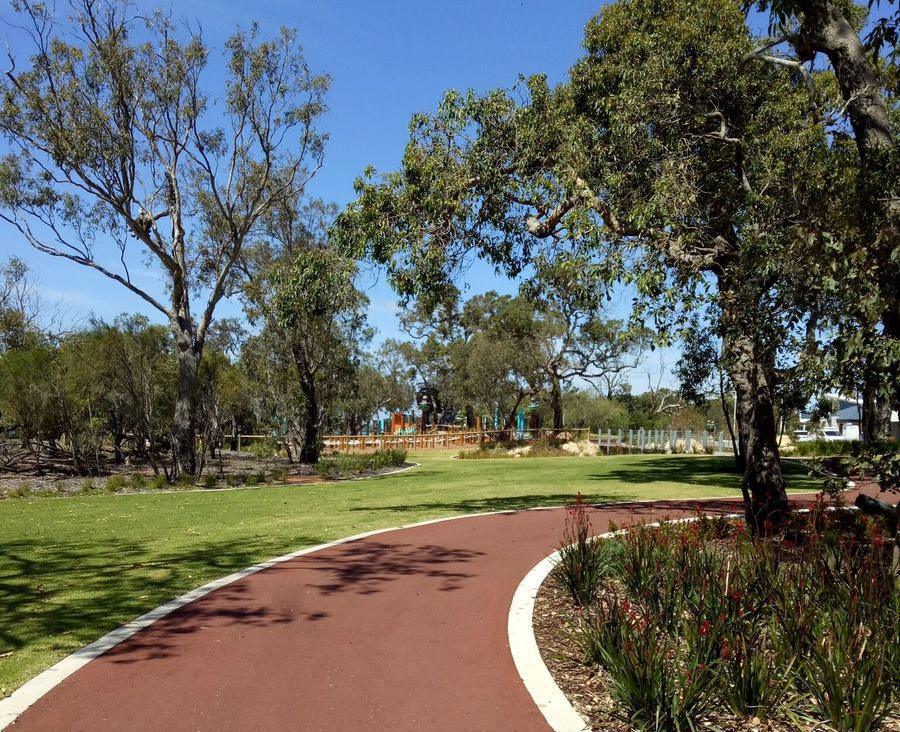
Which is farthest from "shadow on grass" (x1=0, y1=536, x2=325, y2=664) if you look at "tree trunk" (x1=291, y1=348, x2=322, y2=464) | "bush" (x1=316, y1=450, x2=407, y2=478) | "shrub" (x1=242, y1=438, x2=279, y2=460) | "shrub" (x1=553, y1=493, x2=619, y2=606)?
"shrub" (x1=242, y1=438, x2=279, y2=460)

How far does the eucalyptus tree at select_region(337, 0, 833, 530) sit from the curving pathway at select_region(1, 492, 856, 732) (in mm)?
4884

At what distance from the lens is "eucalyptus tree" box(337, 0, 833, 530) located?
10.9m

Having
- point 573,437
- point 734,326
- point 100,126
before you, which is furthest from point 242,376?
point 734,326

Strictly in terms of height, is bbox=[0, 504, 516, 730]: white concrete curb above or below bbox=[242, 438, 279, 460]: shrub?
below

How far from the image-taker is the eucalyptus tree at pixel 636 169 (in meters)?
10.9

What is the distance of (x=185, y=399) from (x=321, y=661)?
2095cm

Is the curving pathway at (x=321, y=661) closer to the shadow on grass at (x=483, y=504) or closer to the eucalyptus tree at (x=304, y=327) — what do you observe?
the shadow on grass at (x=483, y=504)

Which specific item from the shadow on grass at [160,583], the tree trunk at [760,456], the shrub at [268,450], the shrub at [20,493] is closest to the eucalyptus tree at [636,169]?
the tree trunk at [760,456]

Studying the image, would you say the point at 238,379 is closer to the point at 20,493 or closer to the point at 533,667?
the point at 20,493

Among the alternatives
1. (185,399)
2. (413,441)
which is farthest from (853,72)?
(413,441)

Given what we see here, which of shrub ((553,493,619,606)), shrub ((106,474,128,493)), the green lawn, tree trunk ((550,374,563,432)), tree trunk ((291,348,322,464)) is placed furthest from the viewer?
tree trunk ((550,374,563,432))

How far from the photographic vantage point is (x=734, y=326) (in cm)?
701

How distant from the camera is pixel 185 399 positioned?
81.7 feet

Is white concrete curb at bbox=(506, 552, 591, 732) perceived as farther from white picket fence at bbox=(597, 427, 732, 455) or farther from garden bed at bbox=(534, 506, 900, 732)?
white picket fence at bbox=(597, 427, 732, 455)
